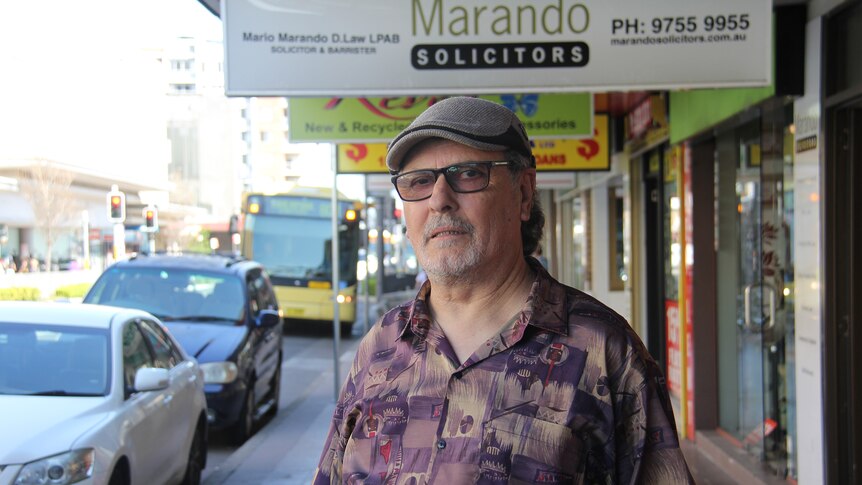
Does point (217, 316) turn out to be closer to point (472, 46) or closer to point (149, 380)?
point (149, 380)

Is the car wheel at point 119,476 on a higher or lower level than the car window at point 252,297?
lower

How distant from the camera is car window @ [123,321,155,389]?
5742 mm

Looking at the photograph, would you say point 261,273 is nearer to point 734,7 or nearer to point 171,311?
point 171,311

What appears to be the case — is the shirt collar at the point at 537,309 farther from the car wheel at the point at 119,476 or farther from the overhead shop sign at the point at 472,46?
the car wheel at the point at 119,476

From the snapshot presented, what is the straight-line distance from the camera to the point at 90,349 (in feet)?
18.9

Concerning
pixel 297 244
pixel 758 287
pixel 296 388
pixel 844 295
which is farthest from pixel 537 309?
pixel 297 244

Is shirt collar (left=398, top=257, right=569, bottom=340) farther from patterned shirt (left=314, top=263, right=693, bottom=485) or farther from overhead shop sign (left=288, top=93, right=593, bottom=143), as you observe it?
overhead shop sign (left=288, top=93, right=593, bottom=143)

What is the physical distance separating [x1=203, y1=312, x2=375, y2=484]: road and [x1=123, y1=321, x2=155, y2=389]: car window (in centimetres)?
156

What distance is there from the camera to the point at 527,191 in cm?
212

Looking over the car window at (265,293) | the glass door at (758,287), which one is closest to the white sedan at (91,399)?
the car window at (265,293)

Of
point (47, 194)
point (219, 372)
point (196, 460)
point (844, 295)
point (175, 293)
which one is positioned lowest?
point (196, 460)

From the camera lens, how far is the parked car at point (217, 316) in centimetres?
873

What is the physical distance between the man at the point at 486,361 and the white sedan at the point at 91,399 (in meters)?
2.96

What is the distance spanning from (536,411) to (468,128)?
631 mm
